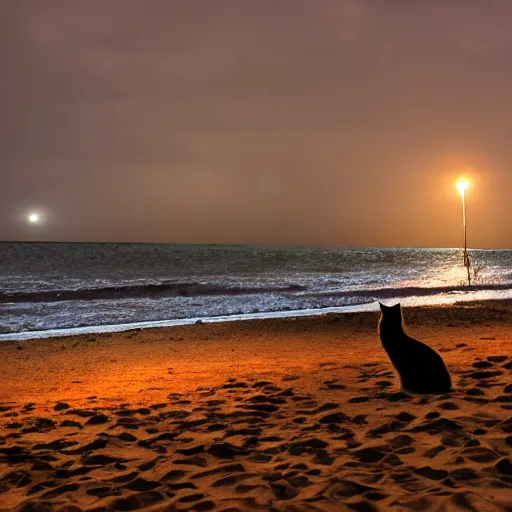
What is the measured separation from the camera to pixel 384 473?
3555 mm

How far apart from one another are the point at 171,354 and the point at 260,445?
617 centimetres

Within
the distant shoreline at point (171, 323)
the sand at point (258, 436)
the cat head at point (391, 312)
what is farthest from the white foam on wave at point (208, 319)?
the cat head at point (391, 312)

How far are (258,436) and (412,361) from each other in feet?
6.73

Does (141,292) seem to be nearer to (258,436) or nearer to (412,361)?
(412,361)

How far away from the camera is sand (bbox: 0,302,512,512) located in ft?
11.0

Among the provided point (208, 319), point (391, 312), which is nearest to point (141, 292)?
point (208, 319)

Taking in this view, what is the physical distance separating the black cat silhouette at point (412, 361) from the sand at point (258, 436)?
20 centimetres

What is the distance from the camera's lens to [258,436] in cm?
456

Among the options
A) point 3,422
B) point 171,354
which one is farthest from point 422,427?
point 171,354

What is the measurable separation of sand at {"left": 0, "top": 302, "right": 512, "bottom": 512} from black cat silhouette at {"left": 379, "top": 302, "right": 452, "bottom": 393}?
0.67ft

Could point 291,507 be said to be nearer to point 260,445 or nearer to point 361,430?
point 260,445

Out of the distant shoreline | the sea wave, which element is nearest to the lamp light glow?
the distant shoreline

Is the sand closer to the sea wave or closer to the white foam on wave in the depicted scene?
the white foam on wave

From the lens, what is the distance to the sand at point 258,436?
11.0ft
